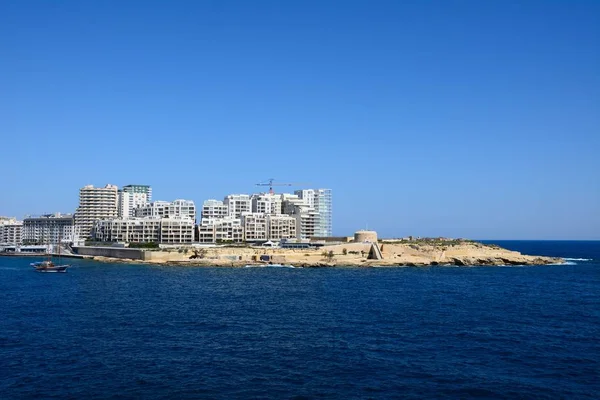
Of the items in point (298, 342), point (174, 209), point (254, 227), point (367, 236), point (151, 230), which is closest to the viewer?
point (298, 342)

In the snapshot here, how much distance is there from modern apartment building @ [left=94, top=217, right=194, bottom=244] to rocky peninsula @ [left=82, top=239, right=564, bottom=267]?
1115 inches

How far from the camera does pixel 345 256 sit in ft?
399

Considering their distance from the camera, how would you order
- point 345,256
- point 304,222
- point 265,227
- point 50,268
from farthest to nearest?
1. point 304,222
2. point 265,227
3. point 345,256
4. point 50,268

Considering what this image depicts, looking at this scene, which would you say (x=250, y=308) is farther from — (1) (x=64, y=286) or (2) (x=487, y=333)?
(1) (x=64, y=286)

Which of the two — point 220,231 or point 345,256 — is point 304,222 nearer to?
point 220,231

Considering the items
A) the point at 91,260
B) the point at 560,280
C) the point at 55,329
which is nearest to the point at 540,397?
the point at 55,329

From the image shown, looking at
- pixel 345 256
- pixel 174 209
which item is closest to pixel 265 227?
pixel 174 209

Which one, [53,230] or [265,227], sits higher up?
[265,227]

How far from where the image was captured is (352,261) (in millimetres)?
118562

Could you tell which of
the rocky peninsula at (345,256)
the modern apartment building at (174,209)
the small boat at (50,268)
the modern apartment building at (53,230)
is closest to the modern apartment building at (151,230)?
the modern apartment building at (174,209)

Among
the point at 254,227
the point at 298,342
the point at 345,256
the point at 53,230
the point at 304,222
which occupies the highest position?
the point at 304,222

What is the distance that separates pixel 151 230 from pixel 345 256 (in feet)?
219

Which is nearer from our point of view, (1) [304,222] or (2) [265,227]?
(2) [265,227]

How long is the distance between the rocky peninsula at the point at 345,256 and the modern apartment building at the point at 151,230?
2832cm
